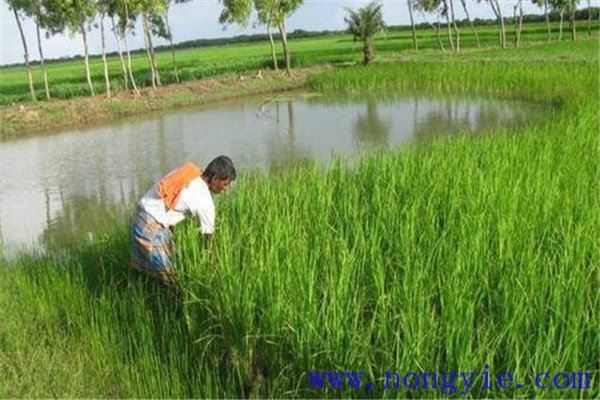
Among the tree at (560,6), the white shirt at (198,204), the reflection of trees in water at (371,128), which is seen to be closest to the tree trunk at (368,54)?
the reflection of trees in water at (371,128)

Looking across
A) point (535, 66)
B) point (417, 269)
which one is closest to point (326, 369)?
point (417, 269)

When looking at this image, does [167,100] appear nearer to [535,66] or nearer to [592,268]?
[535,66]

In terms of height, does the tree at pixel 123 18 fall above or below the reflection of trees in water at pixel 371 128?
above

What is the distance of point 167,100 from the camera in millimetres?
22297

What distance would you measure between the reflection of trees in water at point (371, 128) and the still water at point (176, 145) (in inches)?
1.0

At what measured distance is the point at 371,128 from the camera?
14945 millimetres

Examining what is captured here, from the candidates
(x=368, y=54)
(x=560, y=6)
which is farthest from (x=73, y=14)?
(x=560, y=6)

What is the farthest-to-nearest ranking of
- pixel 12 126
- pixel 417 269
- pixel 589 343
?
1. pixel 12 126
2. pixel 417 269
3. pixel 589 343

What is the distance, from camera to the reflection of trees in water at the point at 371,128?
13.1 m

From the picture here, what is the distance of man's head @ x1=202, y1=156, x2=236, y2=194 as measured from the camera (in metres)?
4.04

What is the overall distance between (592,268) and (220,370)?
6.95ft

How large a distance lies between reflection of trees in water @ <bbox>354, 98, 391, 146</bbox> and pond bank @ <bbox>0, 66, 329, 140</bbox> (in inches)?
300

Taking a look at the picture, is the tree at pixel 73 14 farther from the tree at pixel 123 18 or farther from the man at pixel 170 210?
the man at pixel 170 210

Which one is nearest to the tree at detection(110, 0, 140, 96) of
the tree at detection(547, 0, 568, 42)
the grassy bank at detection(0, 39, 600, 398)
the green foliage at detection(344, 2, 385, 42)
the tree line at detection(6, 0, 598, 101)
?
the tree line at detection(6, 0, 598, 101)
